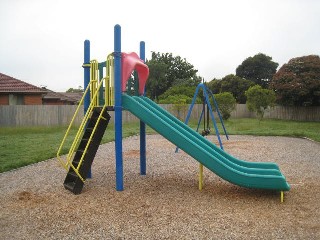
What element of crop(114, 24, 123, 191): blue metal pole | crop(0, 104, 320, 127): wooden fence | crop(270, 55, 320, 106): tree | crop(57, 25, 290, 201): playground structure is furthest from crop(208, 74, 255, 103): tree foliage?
crop(114, 24, 123, 191): blue metal pole

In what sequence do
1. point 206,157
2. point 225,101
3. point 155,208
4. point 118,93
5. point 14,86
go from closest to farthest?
point 155,208
point 206,157
point 118,93
point 14,86
point 225,101

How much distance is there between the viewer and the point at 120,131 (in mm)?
6559

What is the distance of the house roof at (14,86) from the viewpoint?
26.4m

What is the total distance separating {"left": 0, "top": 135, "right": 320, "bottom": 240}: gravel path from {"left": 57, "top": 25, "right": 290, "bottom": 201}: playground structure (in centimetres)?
34

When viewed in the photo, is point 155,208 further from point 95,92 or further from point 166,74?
point 166,74

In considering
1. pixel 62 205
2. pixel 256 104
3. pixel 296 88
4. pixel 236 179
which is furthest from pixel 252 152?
pixel 296 88

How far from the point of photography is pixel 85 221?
4777 millimetres

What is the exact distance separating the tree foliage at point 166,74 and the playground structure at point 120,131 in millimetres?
39495

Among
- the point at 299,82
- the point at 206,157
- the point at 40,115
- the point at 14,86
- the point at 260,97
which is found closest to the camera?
the point at 206,157

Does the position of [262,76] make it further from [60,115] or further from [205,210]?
[205,210]

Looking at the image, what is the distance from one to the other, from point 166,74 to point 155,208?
45805 millimetres

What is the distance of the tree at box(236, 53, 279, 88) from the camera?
53031mm

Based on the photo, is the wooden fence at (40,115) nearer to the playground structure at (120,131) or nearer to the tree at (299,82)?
the tree at (299,82)

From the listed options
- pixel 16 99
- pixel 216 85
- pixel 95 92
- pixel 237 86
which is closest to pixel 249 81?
pixel 237 86
